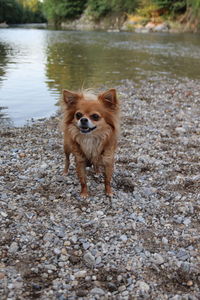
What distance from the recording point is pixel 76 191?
193 inches

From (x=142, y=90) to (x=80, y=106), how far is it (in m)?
8.28

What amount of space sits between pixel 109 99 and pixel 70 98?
0.56 meters

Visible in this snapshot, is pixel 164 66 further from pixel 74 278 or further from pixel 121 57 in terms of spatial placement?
pixel 74 278

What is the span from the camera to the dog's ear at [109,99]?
420cm

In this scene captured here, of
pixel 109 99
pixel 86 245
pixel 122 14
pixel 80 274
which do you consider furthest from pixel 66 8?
pixel 80 274

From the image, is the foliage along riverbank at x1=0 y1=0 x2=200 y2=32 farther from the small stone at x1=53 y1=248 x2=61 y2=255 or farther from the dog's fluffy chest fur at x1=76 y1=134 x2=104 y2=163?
the small stone at x1=53 y1=248 x2=61 y2=255

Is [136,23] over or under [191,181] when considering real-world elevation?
over

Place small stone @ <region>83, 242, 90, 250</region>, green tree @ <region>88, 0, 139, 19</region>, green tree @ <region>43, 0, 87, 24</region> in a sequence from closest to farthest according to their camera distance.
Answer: small stone @ <region>83, 242, 90, 250</region> < green tree @ <region>88, 0, 139, 19</region> < green tree @ <region>43, 0, 87, 24</region>

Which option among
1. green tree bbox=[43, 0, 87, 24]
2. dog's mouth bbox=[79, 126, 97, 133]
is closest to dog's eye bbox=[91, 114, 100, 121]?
dog's mouth bbox=[79, 126, 97, 133]

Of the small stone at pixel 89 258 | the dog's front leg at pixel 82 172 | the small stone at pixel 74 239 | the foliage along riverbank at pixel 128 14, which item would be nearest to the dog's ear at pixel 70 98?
the dog's front leg at pixel 82 172

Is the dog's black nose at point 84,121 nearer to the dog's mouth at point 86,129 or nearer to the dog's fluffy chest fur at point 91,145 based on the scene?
the dog's mouth at point 86,129

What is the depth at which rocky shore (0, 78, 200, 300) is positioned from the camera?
10.2 ft

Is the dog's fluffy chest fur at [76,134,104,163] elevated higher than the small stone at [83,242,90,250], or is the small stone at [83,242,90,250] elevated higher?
the dog's fluffy chest fur at [76,134,104,163]

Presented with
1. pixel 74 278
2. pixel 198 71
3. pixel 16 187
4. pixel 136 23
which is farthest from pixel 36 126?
pixel 136 23
